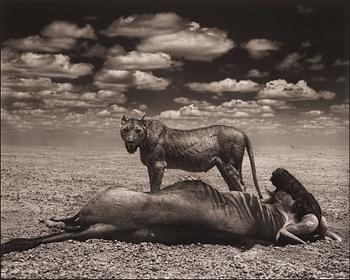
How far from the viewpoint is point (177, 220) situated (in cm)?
606

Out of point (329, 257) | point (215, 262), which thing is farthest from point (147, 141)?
point (329, 257)

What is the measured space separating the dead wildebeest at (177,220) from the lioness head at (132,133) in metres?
0.98

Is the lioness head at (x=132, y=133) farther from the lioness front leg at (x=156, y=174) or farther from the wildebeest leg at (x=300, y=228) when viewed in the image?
the wildebeest leg at (x=300, y=228)

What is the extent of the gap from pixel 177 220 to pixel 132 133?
169 cm

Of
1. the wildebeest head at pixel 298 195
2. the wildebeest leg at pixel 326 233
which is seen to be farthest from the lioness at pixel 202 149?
the wildebeest leg at pixel 326 233

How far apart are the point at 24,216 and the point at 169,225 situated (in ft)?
9.83

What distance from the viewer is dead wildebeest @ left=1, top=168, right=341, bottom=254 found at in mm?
6059

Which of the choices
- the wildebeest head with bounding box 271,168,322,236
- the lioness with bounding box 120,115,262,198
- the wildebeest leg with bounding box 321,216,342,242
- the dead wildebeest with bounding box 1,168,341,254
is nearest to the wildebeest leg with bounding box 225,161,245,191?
the lioness with bounding box 120,115,262,198

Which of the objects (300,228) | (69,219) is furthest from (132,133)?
(300,228)

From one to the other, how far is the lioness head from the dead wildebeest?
38.7 inches

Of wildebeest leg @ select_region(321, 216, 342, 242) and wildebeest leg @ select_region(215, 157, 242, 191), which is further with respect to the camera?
wildebeest leg @ select_region(215, 157, 242, 191)

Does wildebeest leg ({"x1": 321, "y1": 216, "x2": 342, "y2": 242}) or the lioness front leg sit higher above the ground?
the lioness front leg

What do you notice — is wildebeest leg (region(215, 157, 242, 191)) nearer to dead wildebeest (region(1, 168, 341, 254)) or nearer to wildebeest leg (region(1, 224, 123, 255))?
dead wildebeest (region(1, 168, 341, 254))

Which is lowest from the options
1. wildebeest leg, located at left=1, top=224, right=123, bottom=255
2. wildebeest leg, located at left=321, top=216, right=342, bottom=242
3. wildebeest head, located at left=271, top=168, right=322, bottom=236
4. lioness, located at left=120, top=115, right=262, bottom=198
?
wildebeest leg, located at left=321, top=216, right=342, bottom=242
